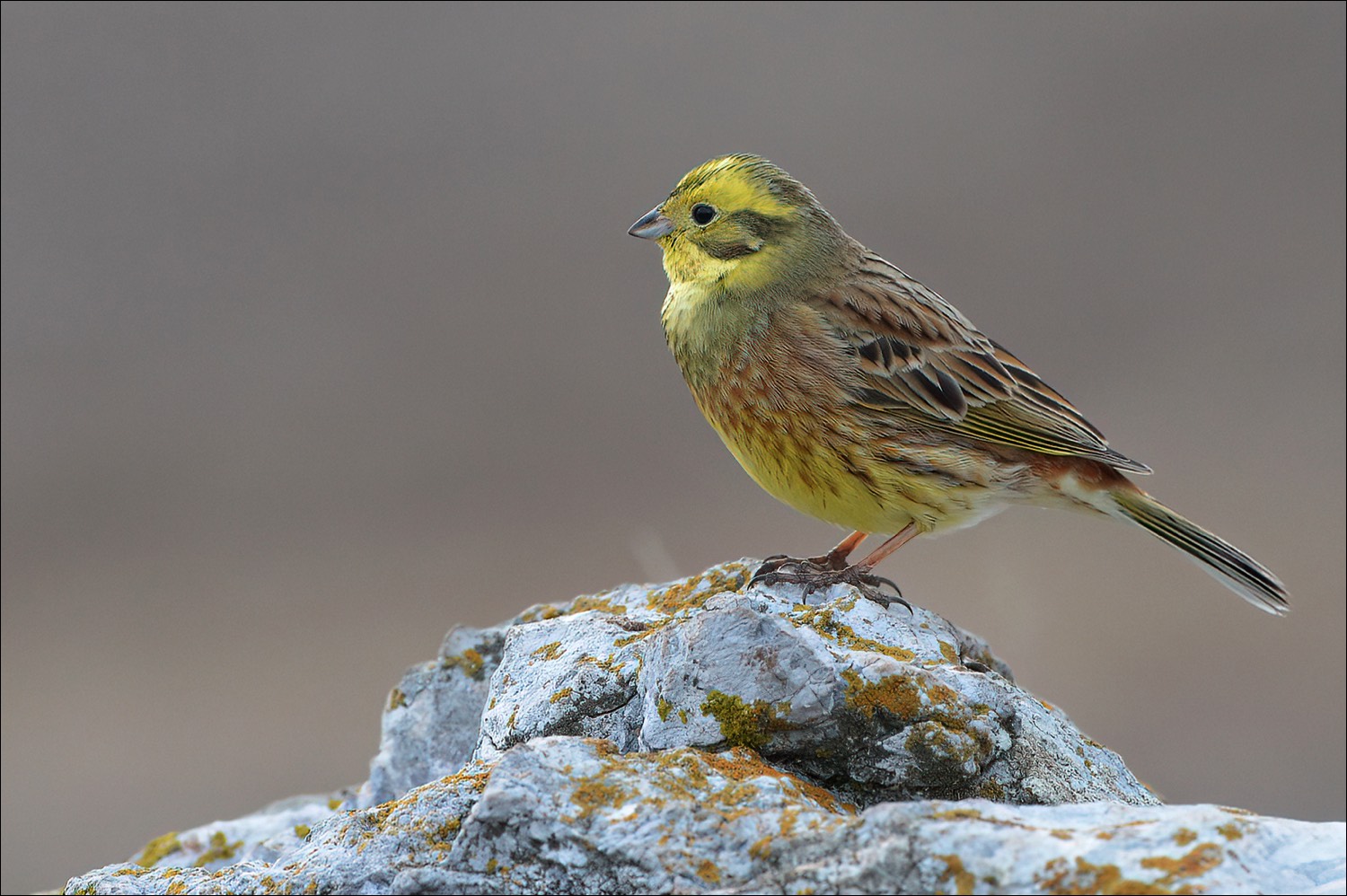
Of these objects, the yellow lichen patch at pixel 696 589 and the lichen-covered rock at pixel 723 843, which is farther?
the yellow lichen patch at pixel 696 589

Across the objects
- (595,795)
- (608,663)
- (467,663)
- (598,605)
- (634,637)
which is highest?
(598,605)

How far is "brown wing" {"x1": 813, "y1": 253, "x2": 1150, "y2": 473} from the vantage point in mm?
5027

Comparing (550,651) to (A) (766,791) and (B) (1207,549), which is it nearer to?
(A) (766,791)

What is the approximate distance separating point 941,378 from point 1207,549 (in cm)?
135

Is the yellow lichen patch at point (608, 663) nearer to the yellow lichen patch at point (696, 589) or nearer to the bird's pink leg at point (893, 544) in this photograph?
the yellow lichen patch at point (696, 589)

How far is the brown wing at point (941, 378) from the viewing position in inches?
198

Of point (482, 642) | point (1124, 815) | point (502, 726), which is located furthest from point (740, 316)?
point (1124, 815)

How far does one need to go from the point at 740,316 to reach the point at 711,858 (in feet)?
9.76

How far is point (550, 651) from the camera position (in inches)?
151

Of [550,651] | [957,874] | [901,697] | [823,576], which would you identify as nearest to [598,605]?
[550,651]

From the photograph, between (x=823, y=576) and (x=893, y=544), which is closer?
(x=823, y=576)

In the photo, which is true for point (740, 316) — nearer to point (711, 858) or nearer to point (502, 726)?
Result: point (502, 726)

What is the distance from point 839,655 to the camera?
10.3 feet

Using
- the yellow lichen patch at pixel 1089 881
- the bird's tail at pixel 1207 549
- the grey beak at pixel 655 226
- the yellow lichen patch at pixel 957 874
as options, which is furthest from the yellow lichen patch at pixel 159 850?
the bird's tail at pixel 1207 549
